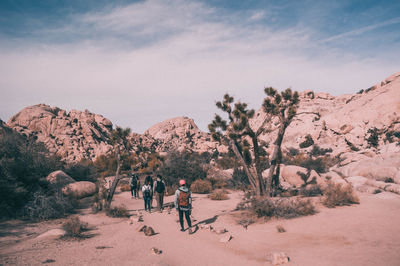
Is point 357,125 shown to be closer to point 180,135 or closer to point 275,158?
point 275,158

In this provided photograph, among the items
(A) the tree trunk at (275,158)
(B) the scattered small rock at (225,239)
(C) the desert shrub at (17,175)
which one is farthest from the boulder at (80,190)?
(A) the tree trunk at (275,158)

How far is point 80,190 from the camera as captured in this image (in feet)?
48.1

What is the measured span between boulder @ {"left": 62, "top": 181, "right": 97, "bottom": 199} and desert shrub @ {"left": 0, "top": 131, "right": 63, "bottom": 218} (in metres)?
1.75

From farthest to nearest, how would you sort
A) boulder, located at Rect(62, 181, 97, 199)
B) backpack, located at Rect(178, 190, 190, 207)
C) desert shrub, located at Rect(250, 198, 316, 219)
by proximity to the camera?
boulder, located at Rect(62, 181, 97, 199)
desert shrub, located at Rect(250, 198, 316, 219)
backpack, located at Rect(178, 190, 190, 207)

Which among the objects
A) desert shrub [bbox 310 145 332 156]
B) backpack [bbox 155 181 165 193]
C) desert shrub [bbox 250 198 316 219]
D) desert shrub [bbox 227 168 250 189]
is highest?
desert shrub [bbox 310 145 332 156]

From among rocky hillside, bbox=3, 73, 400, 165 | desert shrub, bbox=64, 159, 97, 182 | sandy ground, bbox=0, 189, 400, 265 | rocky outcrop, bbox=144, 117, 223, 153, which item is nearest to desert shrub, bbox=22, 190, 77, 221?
sandy ground, bbox=0, 189, 400, 265

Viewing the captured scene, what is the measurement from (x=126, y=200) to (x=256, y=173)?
8958 millimetres

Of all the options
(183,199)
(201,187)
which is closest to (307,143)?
(201,187)

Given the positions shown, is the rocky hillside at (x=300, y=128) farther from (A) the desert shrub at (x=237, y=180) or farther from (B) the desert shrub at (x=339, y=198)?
(B) the desert shrub at (x=339, y=198)

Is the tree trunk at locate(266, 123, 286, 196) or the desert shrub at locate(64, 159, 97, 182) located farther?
the desert shrub at locate(64, 159, 97, 182)

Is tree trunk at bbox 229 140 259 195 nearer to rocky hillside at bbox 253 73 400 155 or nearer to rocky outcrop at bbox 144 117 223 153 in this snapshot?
rocky hillside at bbox 253 73 400 155

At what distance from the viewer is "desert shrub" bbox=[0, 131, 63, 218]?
910 centimetres

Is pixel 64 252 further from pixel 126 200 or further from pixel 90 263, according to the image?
pixel 126 200

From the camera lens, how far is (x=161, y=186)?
10.7 metres
